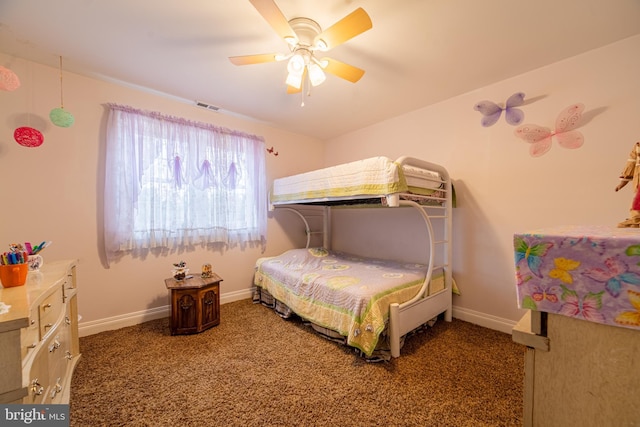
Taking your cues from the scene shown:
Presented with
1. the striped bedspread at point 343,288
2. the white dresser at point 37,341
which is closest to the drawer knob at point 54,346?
the white dresser at point 37,341

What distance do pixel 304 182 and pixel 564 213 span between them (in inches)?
90.5

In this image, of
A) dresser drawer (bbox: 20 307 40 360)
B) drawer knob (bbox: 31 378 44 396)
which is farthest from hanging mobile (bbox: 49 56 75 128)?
drawer knob (bbox: 31 378 44 396)

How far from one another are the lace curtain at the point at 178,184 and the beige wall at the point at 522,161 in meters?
2.03

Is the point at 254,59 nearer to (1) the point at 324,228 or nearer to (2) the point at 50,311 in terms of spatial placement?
(2) the point at 50,311

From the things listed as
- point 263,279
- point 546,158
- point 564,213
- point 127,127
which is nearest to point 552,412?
point 564,213

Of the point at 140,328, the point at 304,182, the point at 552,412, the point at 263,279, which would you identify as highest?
the point at 304,182

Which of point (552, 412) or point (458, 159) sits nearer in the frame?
point (552, 412)

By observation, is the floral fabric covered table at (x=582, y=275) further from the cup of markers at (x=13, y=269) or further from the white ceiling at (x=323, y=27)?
the cup of markers at (x=13, y=269)

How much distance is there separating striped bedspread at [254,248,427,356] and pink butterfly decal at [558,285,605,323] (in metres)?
1.26

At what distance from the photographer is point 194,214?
2799 millimetres

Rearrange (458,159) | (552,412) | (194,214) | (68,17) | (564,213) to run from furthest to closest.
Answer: (194,214), (458,159), (564,213), (68,17), (552,412)

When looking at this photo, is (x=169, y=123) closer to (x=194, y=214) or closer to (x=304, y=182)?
(x=194, y=214)

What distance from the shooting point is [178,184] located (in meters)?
2.68

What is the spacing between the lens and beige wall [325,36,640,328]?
5.92 feet
